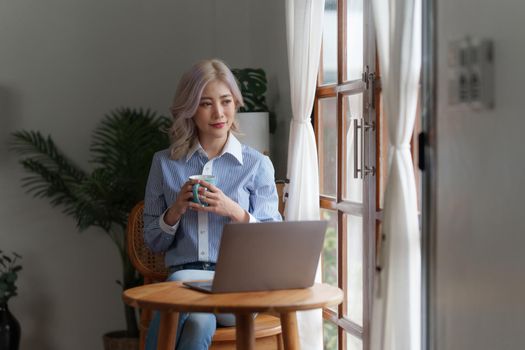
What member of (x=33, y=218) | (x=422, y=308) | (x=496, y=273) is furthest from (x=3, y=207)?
(x=496, y=273)

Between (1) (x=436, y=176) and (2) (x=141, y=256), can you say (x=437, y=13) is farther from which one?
(2) (x=141, y=256)

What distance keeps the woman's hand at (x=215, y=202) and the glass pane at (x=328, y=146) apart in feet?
2.69

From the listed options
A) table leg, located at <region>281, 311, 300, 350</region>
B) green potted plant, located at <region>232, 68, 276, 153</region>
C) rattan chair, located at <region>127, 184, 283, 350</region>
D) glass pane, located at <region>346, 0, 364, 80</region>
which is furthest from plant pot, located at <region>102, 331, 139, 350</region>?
table leg, located at <region>281, 311, 300, 350</region>

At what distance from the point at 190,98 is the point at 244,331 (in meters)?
0.94

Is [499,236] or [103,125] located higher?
[103,125]

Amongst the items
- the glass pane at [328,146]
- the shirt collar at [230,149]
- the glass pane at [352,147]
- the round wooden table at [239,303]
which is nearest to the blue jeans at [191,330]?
the round wooden table at [239,303]

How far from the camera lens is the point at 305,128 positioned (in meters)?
3.58

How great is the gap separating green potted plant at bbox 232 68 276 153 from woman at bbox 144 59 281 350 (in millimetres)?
577

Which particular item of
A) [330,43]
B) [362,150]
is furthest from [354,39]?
[362,150]

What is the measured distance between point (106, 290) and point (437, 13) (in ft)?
9.24

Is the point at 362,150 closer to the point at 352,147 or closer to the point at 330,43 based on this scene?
the point at 352,147

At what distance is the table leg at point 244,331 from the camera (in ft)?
7.86

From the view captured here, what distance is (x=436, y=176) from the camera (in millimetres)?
2350

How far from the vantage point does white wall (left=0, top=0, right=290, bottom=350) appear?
4.48 m
